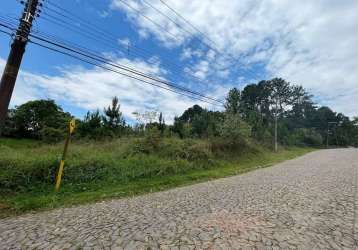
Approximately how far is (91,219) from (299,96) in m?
72.0

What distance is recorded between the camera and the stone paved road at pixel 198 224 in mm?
3900

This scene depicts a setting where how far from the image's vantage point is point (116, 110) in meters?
24.0

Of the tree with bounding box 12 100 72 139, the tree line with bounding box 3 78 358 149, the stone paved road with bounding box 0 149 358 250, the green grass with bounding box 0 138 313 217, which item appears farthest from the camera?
the tree with bounding box 12 100 72 139

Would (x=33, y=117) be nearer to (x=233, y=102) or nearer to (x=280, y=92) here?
(x=233, y=102)

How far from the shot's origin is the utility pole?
23.2ft

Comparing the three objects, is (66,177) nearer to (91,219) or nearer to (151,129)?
(91,219)

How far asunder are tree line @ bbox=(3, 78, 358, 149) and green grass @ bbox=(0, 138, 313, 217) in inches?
91.0

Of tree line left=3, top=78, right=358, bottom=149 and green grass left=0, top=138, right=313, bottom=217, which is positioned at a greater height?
tree line left=3, top=78, right=358, bottom=149

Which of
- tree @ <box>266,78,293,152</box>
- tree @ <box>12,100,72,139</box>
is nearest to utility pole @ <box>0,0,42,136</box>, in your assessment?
tree @ <box>12,100,72,139</box>

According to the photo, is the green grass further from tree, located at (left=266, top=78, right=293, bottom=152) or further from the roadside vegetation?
tree, located at (left=266, top=78, right=293, bottom=152)

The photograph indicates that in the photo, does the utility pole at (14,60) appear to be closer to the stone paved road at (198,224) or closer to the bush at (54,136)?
the stone paved road at (198,224)

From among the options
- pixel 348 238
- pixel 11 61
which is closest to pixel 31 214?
pixel 11 61

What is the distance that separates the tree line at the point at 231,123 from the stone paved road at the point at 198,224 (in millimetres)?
9347

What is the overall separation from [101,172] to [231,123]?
42.5 feet
